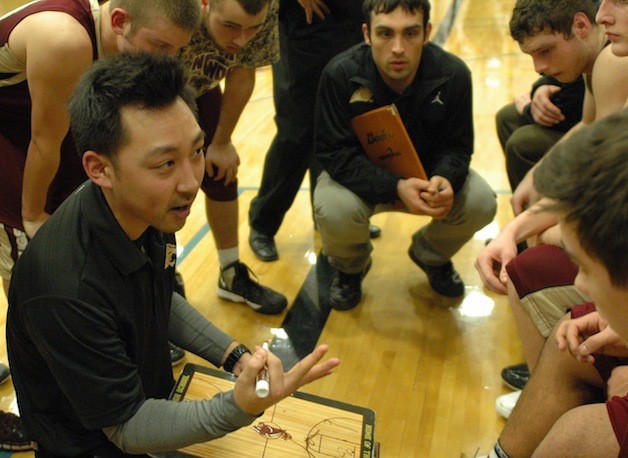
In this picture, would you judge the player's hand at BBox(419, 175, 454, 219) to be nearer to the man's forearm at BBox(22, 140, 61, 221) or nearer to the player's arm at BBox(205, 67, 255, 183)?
the player's arm at BBox(205, 67, 255, 183)

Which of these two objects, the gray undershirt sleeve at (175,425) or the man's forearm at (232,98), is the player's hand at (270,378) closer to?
the gray undershirt sleeve at (175,425)

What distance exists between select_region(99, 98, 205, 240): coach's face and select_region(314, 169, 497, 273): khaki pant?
1035mm

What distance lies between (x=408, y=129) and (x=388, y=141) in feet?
0.35

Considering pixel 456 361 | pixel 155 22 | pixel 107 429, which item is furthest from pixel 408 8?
pixel 107 429

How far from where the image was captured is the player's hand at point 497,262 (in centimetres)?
175

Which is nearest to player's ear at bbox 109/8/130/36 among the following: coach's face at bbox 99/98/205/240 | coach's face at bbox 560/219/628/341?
coach's face at bbox 99/98/205/240

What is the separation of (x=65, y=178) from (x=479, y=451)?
1.40 metres

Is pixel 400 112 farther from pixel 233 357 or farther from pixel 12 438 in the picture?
pixel 12 438

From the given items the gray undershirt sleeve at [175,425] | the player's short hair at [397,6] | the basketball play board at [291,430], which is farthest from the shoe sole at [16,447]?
the player's short hair at [397,6]

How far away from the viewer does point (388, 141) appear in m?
2.29

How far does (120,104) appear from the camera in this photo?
3.95 ft

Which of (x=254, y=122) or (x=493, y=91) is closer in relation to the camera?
(x=254, y=122)

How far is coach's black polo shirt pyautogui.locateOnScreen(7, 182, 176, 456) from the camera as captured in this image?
1.17m

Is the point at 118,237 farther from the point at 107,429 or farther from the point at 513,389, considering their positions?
the point at 513,389
